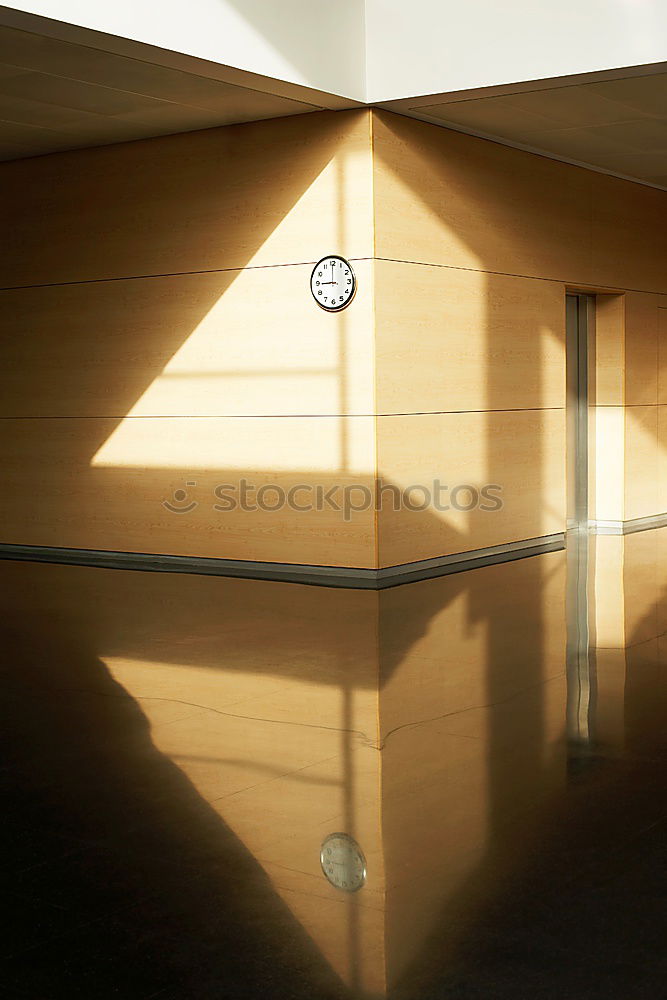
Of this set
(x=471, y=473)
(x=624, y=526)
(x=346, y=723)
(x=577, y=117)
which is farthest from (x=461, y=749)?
(x=624, y=526)

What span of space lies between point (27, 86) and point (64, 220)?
2520mm

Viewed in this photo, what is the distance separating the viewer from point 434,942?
10.00ft

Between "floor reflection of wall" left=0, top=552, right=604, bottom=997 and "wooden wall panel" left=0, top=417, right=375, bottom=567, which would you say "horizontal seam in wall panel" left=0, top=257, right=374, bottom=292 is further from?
"floor reflection of wall" left=0, top=552, right=604, bottom=997

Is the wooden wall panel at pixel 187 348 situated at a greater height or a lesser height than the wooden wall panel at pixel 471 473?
greater

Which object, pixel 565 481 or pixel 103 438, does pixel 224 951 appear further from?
pixel 565 481

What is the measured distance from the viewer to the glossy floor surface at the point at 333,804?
9.68 feet

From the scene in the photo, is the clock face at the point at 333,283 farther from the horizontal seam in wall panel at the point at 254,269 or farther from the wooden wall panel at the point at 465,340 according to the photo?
the wooden wall panel at the point at 465,340

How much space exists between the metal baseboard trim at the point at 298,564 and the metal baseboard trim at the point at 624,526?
1505 millimetres

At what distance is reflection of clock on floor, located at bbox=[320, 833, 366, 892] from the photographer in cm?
346

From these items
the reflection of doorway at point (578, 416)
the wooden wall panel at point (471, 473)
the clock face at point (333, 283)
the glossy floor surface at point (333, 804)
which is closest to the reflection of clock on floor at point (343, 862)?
the glossy floor surface at point (333, 804)

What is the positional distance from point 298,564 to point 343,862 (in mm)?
5941

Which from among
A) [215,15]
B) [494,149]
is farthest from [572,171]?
[215,15]

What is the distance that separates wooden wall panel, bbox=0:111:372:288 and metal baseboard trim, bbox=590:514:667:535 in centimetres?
517

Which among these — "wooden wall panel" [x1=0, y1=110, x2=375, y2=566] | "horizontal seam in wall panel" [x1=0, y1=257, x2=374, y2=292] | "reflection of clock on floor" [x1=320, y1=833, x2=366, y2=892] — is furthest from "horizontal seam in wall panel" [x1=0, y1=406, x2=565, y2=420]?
"reflection of clock on floor" [x1=320, y1=833, x2=366, y2=892]
